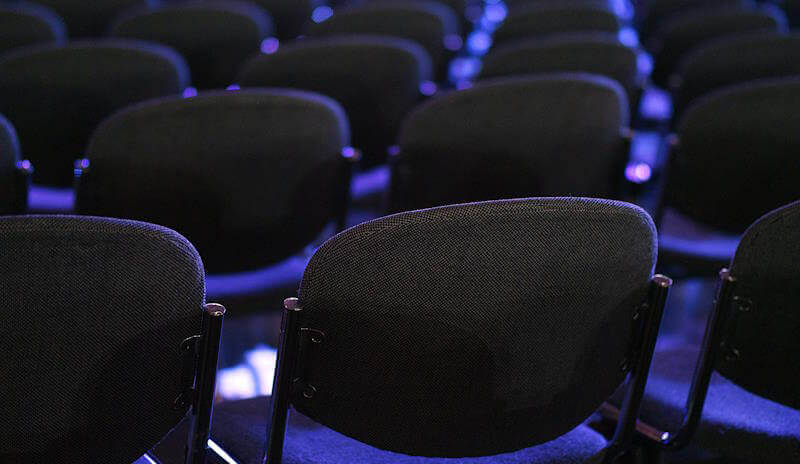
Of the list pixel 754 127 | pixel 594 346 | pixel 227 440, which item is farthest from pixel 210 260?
pixel 754 127

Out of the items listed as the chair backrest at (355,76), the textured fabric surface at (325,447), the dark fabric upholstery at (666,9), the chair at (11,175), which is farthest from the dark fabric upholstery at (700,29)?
the chair at (11,175)

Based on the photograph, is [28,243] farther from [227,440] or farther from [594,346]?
[594,346]

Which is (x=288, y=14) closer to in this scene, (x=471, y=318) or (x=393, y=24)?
(x=393, y=24)

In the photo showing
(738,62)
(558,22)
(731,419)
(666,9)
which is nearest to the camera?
(731,419)

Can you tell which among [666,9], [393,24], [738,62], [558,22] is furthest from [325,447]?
[666,9]

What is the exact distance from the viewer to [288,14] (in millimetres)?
4809

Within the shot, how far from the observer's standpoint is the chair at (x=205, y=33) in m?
3.61

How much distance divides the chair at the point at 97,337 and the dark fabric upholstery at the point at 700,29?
11.2 feet

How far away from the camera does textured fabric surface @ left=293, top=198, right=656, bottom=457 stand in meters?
1.16

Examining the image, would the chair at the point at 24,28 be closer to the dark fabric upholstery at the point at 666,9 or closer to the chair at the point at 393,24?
the chair at the point at 393,24

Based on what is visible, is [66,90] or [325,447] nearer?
[325,447]

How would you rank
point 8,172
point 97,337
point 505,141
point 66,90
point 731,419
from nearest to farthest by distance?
point 97,337 → point 731,419 → point 8,172 → point 505,141 → point 66,90

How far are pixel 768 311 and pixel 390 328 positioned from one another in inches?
25.9

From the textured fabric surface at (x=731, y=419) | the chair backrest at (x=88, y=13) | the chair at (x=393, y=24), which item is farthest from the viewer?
the chair backrest at (x=88, y=13)
